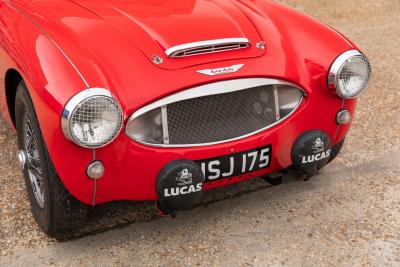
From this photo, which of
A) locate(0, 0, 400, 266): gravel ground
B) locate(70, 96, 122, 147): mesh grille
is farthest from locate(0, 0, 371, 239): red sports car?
locate(0, 0, 400, 266): gravel ground

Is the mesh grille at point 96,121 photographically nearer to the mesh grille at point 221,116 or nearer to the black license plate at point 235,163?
the mesh grille at point 221,116

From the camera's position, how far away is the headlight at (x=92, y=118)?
7.64 feet

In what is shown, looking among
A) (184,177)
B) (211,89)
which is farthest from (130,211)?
(211,89)

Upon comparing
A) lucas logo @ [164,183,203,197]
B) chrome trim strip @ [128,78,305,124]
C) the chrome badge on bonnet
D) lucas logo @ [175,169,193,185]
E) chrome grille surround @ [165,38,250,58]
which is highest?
chrome grille surround @ [165,38,250,58]

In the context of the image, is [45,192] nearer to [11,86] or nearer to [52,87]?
[52,87]

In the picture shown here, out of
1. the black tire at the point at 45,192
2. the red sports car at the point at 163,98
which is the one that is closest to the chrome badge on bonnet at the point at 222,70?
the red sports car at the point at 163,98

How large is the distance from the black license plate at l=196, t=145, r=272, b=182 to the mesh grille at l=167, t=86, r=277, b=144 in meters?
0.10

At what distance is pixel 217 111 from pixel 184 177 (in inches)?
15.0

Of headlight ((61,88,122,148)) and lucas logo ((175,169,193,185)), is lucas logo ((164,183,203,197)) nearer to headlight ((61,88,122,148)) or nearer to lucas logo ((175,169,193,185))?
lucas logo ((175,169,193,185))

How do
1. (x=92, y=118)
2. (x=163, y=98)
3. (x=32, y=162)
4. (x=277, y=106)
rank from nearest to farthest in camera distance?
(x=92, y=118) → (x=163, y=98) → (x=277, y=106) → (x=32, y=162)

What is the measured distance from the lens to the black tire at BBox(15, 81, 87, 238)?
2.65 meters

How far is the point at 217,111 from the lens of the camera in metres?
2.71

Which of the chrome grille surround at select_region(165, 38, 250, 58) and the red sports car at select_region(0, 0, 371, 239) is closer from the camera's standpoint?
the red sports car at select_region(0, 0, 371, 239)

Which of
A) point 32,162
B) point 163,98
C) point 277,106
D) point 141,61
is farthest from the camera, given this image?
point 32,162
